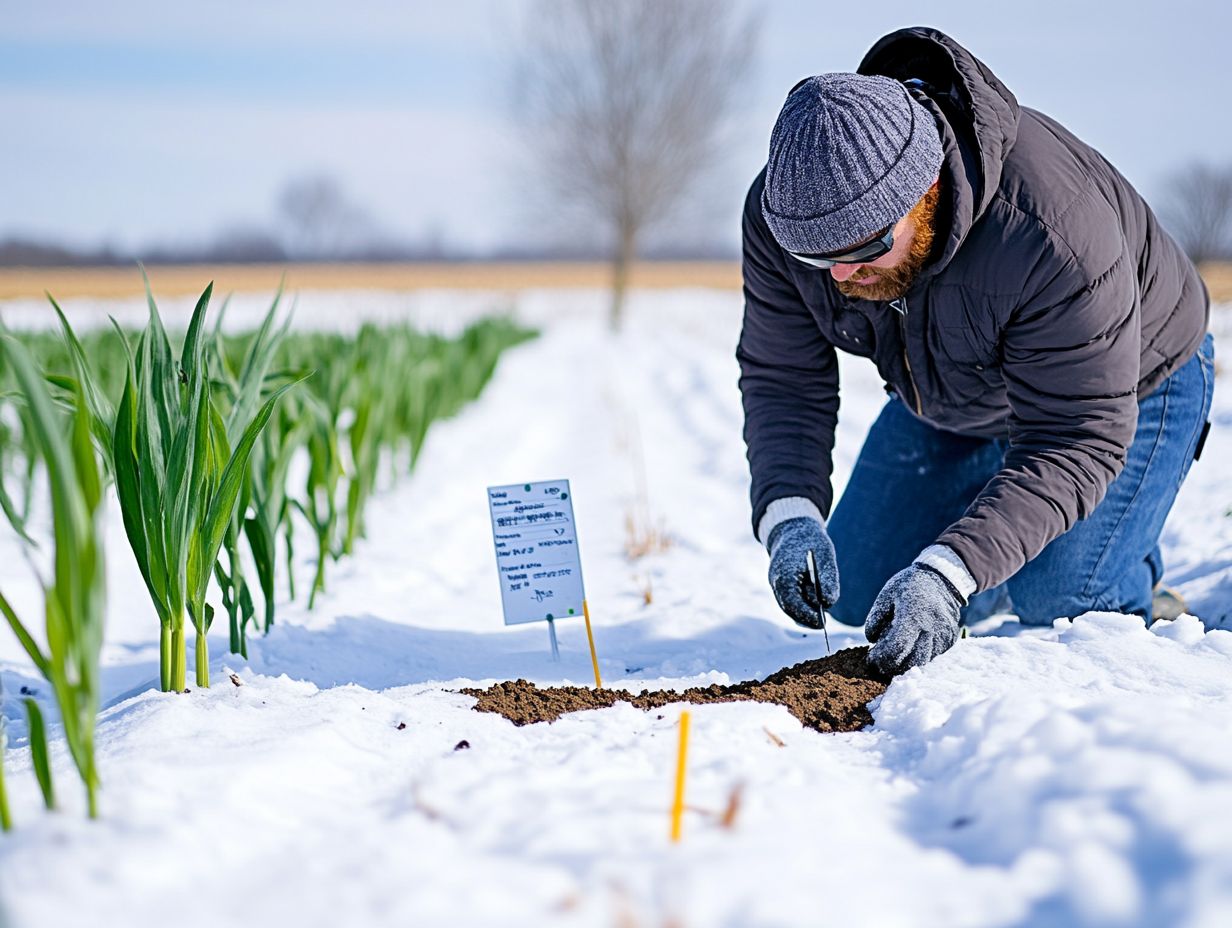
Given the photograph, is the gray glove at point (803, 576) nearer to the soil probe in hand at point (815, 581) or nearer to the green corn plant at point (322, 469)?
the soil probe in hand at point (815, 581)

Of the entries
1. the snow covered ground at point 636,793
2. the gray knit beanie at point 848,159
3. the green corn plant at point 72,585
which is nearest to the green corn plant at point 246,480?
the snow covered ground at point 636,793

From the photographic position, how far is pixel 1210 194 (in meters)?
18.2

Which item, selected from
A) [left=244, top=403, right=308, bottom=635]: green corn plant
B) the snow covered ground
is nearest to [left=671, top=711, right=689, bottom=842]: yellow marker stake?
the snow covered ground

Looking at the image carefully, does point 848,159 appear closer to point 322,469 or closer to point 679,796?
point 679,796

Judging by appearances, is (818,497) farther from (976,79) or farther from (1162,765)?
(1162,765)

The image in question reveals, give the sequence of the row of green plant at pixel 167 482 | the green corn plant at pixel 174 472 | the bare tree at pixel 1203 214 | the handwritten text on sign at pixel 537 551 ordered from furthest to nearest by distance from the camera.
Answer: the bare tree at pixel 1203 214
the handwritten text on sign at pixel 537 551
the green corn plant at pixel 174 472
the row of green plant at pixel 167 482

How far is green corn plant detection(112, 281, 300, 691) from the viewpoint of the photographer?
1354 millimetres

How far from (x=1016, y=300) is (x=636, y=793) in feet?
3.23

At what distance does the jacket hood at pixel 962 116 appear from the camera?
1.45 metres

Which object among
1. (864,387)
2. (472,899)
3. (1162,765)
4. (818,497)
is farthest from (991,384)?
(864,387)

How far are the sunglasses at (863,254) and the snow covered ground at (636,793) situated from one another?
0.61 m

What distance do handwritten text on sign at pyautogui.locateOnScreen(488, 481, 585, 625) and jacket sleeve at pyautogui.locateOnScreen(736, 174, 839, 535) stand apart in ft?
1.18

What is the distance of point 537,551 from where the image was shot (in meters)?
1.86

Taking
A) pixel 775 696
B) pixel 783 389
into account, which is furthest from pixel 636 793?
pixel 783 389
